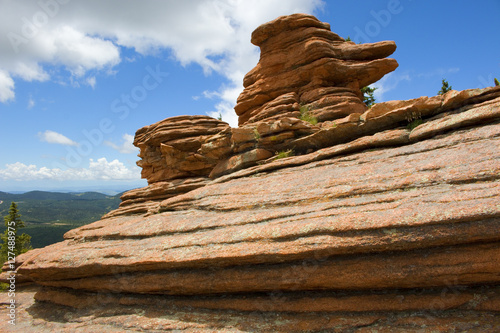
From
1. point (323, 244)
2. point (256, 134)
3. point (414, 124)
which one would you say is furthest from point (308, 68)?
point (323, 244)

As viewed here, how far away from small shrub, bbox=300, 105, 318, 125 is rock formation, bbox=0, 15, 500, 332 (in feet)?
9.66

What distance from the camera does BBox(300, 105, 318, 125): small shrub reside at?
2147cm

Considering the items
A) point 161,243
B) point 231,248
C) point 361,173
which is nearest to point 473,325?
point 361,173

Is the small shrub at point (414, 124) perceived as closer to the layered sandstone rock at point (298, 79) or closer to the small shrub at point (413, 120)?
the small shrub at point (413, 120)

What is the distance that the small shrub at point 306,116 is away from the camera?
2147cm

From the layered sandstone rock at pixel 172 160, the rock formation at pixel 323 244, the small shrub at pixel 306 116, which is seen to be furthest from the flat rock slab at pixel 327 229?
the layered sandstone rock at pixel 172 160

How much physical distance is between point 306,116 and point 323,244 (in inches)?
600

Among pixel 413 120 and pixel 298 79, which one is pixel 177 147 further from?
pixel 413 120

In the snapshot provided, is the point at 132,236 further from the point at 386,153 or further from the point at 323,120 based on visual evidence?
the point at 323,120

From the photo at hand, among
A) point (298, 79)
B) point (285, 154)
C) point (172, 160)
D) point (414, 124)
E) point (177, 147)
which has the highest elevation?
point (298, 79)

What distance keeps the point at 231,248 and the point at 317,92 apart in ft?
60.2

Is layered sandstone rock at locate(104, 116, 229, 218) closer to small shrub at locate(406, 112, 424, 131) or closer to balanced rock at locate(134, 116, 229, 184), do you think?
balanced rock at locate(134, 116, 229, 184)

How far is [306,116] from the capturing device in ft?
72.9

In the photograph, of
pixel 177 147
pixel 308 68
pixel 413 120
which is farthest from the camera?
pixel 177 147
